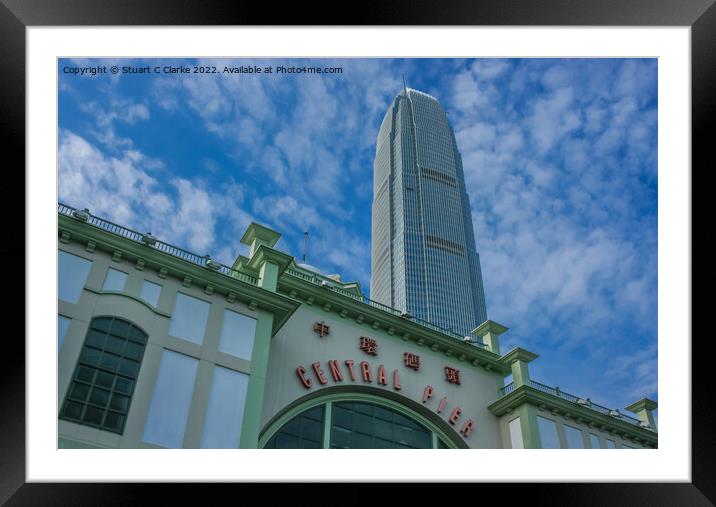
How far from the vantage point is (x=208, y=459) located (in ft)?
25.2

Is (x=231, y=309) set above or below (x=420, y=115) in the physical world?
below

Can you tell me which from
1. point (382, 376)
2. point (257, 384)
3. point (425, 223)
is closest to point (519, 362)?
point (382, 376)

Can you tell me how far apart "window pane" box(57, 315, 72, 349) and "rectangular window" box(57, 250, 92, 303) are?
0.42 m

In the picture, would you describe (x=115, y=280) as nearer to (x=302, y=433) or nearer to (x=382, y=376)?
(x=302, y=433)

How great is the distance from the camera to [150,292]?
482 inches

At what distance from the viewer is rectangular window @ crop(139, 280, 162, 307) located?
12087 mm

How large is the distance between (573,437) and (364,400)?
6072 millimetres

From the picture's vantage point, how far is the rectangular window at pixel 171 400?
10.7m

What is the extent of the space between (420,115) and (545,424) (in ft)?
302

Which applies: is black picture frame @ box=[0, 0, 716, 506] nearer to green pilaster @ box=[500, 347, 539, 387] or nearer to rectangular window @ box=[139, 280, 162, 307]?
rectangular window @ box=[139, 280, 162, 307]

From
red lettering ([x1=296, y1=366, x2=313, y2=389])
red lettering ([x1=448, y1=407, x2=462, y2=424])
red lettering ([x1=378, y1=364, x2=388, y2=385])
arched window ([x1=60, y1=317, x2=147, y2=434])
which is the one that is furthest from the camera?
red lettering ([x1=448, y1=407, x2=462, y2=424])

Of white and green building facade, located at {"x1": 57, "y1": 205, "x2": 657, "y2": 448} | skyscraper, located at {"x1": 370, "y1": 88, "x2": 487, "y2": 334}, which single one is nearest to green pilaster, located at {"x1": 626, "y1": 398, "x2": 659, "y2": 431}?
white and green building facade, located at {"x1": 57, "y1": 205, "x2": 657, "y2": 448}

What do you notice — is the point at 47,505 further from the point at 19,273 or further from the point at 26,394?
the point at 19,273
